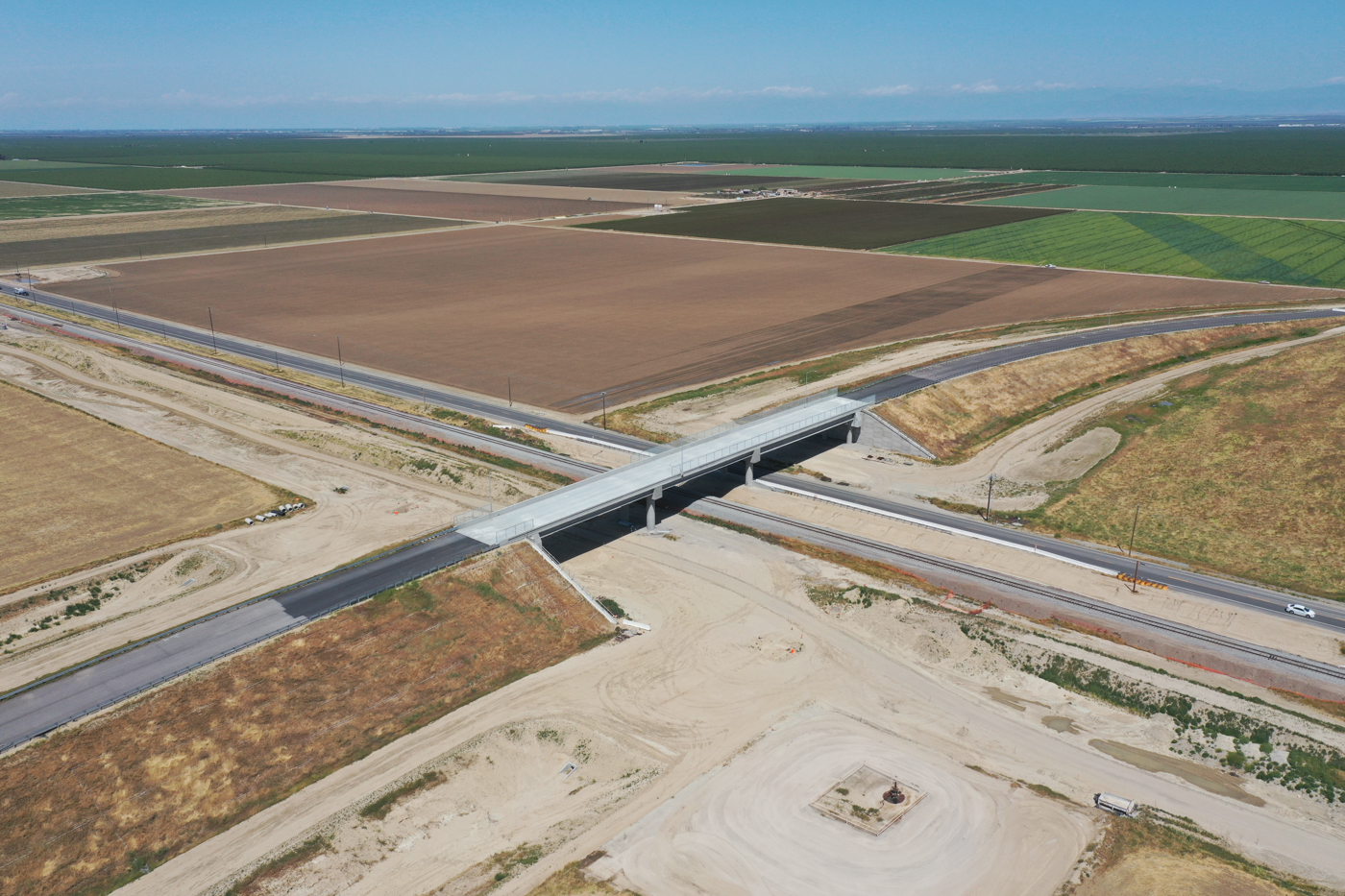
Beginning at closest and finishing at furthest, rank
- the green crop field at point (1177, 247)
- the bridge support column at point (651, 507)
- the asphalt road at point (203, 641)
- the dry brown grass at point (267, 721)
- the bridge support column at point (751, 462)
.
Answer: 1. the dry brown grass at point (267, 721)
2. the asphalt road at point (203, 641)
3. the bridge support column at point (651, 507)
4. the bridge support column at point (751, 462)
5. the green crop field at point (1177, 247)

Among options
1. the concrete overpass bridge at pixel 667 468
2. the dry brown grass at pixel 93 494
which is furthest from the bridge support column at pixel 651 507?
the dry brown grass at pixel 93 494

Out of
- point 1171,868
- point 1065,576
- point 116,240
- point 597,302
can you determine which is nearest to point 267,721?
point 1171,868

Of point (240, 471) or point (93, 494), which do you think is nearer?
point (93, 494)

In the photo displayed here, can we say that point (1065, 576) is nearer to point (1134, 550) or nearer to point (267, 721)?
point (1134, 550)

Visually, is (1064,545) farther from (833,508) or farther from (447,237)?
(447,237)

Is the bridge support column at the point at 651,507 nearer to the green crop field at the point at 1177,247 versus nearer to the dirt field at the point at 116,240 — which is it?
the green crop field at the point at 1177,247

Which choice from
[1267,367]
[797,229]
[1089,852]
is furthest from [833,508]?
[797,229]

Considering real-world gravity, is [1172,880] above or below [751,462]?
below
